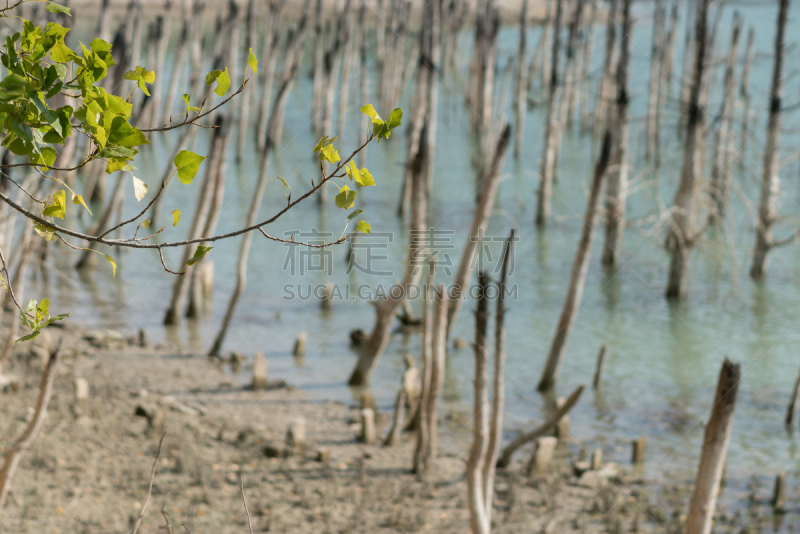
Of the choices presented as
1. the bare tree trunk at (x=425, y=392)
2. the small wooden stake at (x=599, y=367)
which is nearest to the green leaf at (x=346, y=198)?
the bare tree trunk at (x=425, y=392)

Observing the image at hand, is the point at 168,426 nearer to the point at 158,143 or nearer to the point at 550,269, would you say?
→ the point at 550,269

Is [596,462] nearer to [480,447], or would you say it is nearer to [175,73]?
[480,447]

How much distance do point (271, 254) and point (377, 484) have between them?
954 cm

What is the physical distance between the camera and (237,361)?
8766 mm

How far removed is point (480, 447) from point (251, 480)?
2094 millimetres

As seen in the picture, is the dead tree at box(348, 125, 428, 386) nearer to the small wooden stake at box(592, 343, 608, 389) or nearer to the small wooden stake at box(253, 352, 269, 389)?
the small wooden stake at box(253, 352, 269, 389)

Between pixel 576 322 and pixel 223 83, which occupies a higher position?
pixel 223 83

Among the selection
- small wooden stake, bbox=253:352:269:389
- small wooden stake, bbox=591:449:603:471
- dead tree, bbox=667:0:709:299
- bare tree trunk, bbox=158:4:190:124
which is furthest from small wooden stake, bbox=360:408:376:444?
bare tree trunk, bbox=158:4:190:124

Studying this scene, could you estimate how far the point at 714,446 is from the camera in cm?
397

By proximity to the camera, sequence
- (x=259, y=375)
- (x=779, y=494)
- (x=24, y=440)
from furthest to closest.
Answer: (x=259, y=375), (x=779, y=494), (x=24, y=440)

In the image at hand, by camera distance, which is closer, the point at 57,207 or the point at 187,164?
the point at 187,164

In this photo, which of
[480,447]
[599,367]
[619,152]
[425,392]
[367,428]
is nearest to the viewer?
[480,447]

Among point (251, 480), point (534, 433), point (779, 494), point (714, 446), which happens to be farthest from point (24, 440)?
point (779, 494)

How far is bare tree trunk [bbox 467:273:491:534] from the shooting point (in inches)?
172
